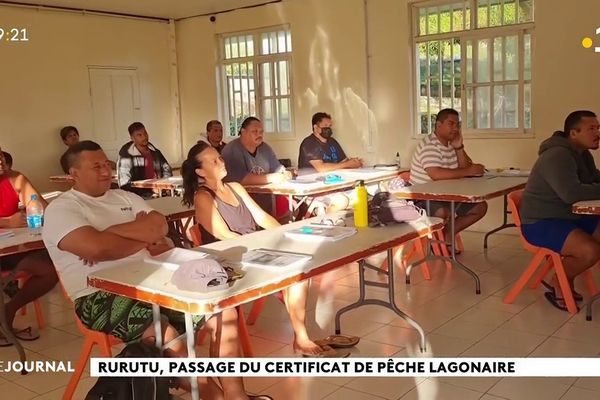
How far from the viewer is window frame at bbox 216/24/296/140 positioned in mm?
7566

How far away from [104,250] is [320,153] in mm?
3671

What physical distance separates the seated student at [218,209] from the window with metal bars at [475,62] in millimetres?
3702

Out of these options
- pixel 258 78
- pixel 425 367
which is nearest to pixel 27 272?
pixel 425 367

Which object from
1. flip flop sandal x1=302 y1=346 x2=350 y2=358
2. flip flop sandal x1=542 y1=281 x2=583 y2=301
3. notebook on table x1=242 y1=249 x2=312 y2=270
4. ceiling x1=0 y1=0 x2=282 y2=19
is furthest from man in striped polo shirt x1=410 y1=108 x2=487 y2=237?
ceiling x1=0 y1=0 x2=282 y2=19

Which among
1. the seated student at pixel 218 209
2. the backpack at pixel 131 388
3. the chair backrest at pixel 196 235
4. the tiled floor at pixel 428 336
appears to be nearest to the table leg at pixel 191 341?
the backpack at pixel 131 388

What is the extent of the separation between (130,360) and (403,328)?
1.84 meters

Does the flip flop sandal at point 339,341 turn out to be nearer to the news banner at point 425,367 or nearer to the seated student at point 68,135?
the news banner at point 425,367

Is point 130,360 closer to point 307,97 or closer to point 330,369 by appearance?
point 330,369

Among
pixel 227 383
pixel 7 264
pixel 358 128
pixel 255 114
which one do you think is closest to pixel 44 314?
pixel 7 264

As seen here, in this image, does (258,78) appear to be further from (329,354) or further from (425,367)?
(425,367)

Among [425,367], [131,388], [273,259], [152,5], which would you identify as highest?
[152,5]

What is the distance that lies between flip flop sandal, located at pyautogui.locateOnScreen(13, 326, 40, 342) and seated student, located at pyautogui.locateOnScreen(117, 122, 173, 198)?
2309mm

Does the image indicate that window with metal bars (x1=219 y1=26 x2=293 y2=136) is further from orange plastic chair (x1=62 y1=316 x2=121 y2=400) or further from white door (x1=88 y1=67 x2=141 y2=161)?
orange plastic chair (x1=62 y1=316 x2=121 y2=400)

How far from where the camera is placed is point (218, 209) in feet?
10.7
